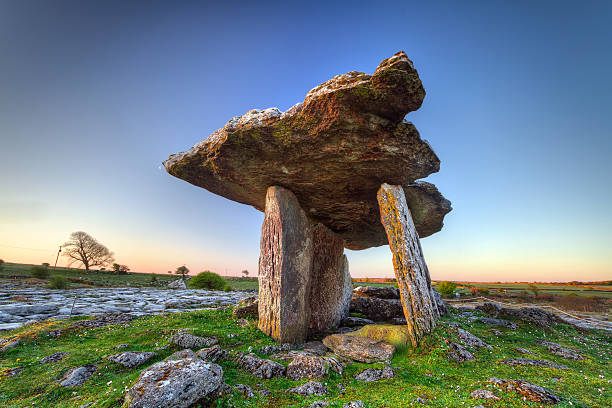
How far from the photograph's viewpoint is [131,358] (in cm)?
596

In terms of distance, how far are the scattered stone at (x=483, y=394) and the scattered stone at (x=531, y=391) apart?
0.38 meters

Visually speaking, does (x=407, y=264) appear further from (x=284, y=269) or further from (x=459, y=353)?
(x=284, y=269)

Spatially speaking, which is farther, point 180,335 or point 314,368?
point 180,335

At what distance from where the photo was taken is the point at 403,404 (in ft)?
12.7

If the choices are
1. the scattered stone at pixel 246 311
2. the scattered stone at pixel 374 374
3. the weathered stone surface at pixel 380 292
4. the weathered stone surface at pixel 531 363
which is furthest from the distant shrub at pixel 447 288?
the scattered stone at pixel 374 374

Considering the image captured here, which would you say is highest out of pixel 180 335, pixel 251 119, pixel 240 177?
pixel 251 119

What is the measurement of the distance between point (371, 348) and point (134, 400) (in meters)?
5.76

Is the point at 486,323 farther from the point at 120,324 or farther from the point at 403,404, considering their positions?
the point at 120,324

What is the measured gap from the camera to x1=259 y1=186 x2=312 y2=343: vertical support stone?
27.1 ft

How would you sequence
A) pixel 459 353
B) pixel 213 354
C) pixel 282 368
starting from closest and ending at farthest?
pixel 282 368 < pixel 213 354 < pixel 459 353

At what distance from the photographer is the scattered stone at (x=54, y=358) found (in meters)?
6.20

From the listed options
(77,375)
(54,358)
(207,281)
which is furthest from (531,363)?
(207,281)

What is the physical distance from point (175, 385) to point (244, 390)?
149 cm

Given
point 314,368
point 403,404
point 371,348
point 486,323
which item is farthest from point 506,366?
point 486,323
